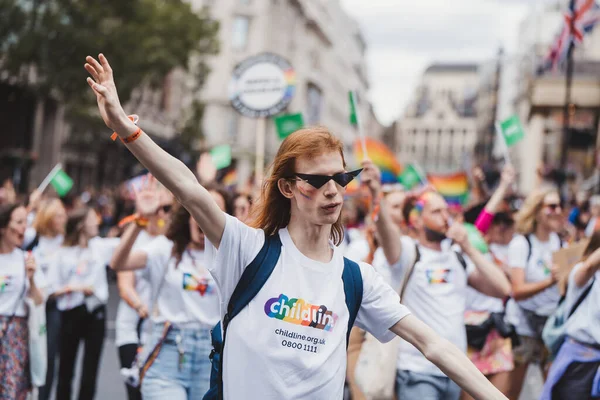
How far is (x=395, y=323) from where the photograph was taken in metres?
3.32

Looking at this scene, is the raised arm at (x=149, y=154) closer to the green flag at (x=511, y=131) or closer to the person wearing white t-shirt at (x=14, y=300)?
the person wearing white t-shirt at (x=14, y=300)

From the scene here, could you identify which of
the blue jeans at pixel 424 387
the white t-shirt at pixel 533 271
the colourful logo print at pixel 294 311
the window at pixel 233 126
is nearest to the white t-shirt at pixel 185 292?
the blue jeans at pixel 424 387

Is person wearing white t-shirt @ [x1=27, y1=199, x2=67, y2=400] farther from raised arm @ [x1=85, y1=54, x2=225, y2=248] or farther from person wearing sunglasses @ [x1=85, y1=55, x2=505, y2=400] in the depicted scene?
raised arm @ [x1=85, y1=54, x2=225, y2=248]

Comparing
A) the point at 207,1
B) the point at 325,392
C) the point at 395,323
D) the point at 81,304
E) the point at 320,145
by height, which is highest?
the point at 207,1

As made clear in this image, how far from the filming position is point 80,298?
313 inches

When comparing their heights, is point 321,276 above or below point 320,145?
below

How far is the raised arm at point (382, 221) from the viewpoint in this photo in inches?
179

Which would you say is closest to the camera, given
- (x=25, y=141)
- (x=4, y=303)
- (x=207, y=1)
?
(x=4, y=303)

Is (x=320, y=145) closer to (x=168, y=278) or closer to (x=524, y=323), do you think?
(x=168, y=278)

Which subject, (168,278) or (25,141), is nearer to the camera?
(168,278)

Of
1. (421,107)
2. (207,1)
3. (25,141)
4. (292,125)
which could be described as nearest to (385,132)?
(421,107)

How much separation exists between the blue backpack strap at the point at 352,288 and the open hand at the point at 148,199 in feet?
5.87

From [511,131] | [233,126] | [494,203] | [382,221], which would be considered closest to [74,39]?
[511,131]

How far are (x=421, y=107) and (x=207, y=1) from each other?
138m
